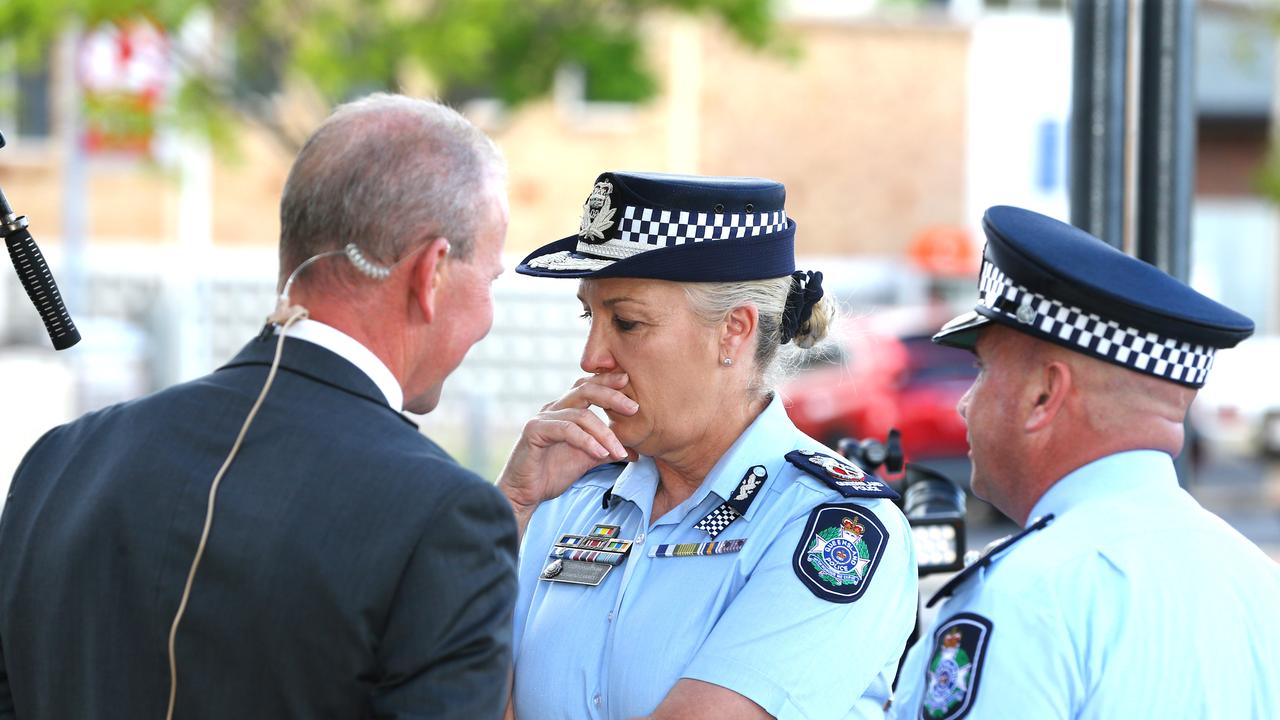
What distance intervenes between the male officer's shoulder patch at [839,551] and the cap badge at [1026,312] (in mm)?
458

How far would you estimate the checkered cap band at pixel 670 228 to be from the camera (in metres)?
2.61

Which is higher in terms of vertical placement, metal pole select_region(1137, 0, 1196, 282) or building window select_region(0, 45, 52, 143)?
metal pole select_region(1137, 0, 1196, 282)

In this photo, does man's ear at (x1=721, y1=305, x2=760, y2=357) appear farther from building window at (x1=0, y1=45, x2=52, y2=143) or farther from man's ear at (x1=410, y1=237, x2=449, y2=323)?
building window at (x1=0, y1=45, x2=52, y2=143)

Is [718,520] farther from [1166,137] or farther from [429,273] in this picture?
[1166,137]

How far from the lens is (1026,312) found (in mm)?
2215

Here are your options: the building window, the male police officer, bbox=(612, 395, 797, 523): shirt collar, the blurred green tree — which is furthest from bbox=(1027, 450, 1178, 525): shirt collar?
the building window

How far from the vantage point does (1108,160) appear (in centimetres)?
380

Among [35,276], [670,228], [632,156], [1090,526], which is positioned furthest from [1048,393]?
[632,156]

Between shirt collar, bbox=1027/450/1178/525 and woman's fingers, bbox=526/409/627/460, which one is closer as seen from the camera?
shirt collar, bbox=1027/450/1178/525

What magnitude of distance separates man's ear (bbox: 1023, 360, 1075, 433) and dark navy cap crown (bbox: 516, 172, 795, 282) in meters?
0.62

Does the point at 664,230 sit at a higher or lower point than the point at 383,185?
lower

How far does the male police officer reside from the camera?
196cm

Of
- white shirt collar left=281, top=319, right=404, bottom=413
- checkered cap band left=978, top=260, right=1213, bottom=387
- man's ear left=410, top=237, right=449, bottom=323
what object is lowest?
checkered cap band left=978, top=260, right=1213, bottom=387

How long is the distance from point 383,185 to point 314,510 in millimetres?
461
